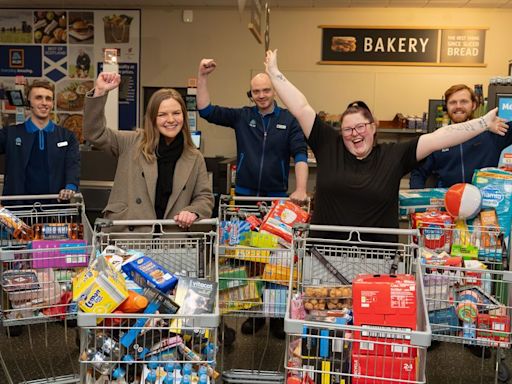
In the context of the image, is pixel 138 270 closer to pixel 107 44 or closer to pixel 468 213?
pixel 468 213

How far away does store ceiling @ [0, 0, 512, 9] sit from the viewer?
28.9 feet

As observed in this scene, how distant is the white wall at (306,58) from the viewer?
9164 millimetres

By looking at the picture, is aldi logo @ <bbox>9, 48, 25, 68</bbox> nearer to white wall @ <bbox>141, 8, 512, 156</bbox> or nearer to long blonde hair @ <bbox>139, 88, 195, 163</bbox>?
white wall @ <bbox>141, 8, 512, 156</bbox>

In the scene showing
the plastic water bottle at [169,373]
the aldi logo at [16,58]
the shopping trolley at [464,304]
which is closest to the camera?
the plastic water bottle at [169,373]

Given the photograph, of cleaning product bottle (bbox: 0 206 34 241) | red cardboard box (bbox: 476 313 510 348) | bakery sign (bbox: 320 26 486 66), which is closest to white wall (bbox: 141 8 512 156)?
bakery sign (bbox: 320 26 486 66)

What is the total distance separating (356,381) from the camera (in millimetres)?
1908

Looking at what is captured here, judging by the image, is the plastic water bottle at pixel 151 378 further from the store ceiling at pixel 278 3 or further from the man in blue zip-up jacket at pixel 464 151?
the store ceiling at pixel 278 3

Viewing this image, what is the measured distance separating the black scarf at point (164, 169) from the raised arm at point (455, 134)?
1.19m

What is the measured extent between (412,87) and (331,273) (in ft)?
24.0

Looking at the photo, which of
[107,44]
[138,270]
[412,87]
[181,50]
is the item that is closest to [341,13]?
[412,87]

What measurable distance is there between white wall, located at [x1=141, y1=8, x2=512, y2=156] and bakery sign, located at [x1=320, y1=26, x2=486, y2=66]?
0.10m

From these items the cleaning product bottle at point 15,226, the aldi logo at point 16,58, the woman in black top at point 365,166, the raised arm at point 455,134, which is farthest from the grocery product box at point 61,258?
the aldi logo at point 16,58

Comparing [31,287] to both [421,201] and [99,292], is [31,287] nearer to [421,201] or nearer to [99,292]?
[99,292]

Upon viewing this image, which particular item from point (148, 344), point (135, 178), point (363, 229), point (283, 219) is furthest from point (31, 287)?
point (363, 229)
